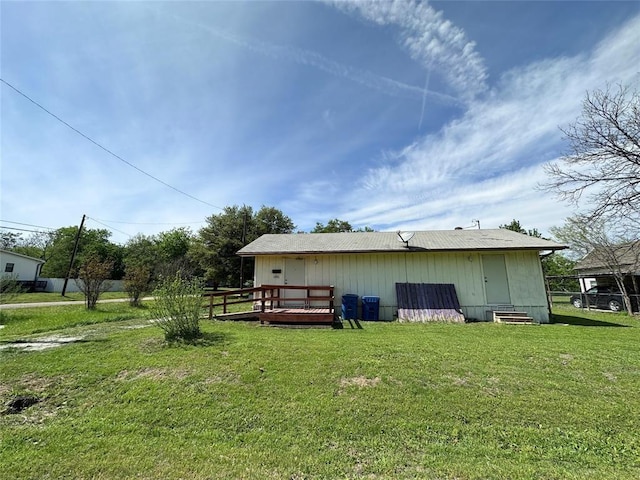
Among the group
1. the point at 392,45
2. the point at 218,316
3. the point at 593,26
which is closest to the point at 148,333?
the point at 218,316

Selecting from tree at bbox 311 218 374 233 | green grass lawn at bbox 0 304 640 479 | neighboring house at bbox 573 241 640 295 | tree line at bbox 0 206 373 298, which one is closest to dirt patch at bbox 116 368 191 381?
green grass lawn at bbox 0 304 640 479

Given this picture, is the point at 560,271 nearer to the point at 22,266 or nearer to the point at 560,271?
the point at 560,271

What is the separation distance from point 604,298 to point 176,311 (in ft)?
68.2

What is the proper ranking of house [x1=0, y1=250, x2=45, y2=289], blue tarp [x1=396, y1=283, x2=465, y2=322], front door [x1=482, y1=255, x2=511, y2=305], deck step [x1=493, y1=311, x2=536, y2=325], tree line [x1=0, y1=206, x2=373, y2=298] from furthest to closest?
house [x1=0, y1=250, x2=45, y2=289], tree line [x1=0, y1=206, x2=373, y2=298], front door [x1=482, y1=255, x2=511, y2=305], blue tarp [x1=396, y1=283, x2=465, y2=322], deck step [x1=493, y1=311, x2=536, y2=325]

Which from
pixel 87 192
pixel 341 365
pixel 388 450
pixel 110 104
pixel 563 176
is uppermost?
pixel 110 104

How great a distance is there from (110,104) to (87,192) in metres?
7.81

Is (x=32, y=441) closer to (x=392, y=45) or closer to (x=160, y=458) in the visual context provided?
(x=160, y=458)

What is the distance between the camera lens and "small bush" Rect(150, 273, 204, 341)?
234 inches

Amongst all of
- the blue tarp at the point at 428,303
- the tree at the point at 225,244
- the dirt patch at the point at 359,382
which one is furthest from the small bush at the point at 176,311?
the tree at the point at 225,244

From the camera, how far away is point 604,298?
15.1 metres

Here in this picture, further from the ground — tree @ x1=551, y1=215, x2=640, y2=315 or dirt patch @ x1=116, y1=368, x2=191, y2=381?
tree @ x1=551, y1=215, x2=640, y2=315

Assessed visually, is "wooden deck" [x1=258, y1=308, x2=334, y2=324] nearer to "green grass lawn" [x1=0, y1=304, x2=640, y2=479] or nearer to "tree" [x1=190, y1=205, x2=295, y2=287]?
"green grass lawn" [x1=0, y1=304, x2=640, y2=479]

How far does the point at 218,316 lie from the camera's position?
9.48 meters

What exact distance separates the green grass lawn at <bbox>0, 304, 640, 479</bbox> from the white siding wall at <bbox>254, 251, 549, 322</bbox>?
4.72 m
